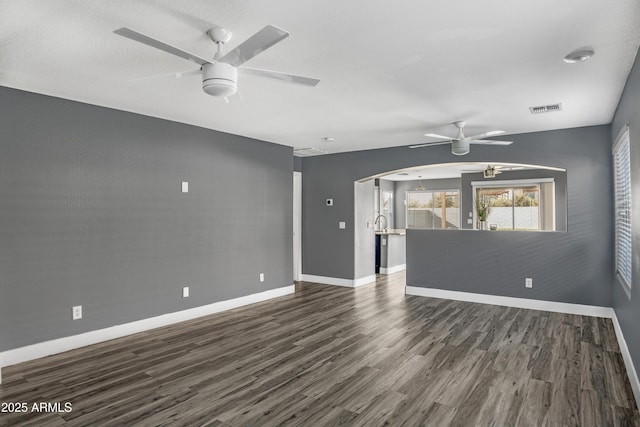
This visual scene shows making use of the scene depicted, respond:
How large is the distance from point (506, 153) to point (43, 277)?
5756 mm

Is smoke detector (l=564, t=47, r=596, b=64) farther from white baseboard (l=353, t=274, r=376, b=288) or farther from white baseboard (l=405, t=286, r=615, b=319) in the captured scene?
white baseboard (l=353, t=274, r=376, b=288)

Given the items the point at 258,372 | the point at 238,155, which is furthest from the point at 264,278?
the point at 258,372

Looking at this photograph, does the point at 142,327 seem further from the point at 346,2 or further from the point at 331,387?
the point at 346,2

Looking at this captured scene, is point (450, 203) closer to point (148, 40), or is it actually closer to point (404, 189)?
point (404, 189)

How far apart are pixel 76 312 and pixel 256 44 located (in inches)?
131

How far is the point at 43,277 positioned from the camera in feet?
12.0

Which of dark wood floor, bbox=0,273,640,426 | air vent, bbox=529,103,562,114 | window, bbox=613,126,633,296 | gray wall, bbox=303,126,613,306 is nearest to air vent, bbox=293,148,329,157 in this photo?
gray wall, bbox=303,126,613,306

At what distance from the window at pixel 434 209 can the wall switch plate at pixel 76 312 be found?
10.2 metres

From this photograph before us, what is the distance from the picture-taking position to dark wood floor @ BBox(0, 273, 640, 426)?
8.52 ft

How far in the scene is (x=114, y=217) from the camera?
13.8 ft

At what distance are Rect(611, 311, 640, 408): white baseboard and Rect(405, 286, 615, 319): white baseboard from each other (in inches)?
20.5

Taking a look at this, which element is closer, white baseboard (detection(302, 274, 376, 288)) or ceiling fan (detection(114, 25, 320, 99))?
ceiling fan (detection(114, 25, 320, 99))

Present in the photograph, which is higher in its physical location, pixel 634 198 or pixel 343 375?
pixel 634 198

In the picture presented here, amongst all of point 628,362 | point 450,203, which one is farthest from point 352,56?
point 450,203
